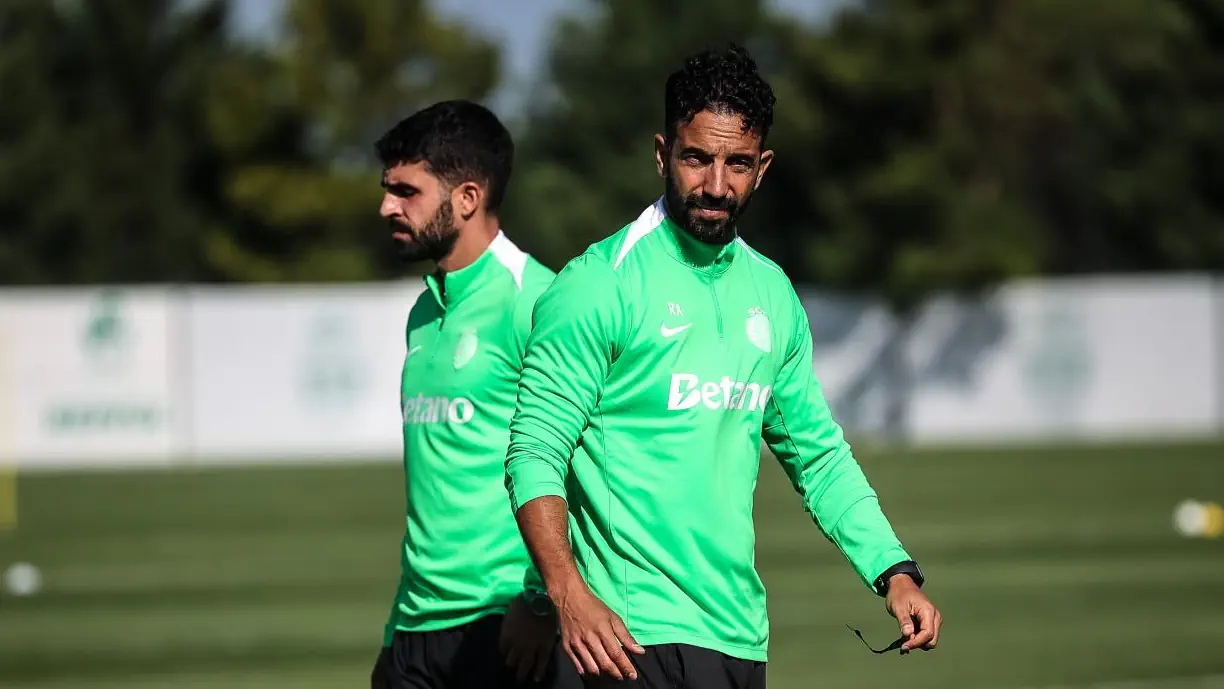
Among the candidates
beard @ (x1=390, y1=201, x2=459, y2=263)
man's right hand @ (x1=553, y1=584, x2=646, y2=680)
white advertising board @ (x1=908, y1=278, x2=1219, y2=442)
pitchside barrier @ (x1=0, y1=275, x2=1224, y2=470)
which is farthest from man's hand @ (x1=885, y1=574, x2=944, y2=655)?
white advertising board @ (x1=908, y1=278, x2=1219, y2=442)

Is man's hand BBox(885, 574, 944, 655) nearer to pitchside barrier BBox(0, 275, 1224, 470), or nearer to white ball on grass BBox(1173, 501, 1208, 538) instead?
white ball on grass BBox(1173, 501, 1208, 538)

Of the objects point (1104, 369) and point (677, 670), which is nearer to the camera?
point (677, 670)

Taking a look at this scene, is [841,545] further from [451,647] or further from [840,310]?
[840,310]

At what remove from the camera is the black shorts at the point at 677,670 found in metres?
4.47

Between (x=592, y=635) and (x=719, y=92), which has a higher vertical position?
(x=719, y=92)

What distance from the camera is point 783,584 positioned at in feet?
48.5

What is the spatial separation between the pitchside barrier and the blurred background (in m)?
0.05

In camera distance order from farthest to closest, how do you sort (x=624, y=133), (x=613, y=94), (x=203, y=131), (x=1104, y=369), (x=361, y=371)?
(x=613, y=94) → (x=624, y=133) → (x=203, y=131) → (x=1104, y=369) → (x=361, y=371)

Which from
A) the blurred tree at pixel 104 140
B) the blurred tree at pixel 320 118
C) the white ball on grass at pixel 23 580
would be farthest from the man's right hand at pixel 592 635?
the blurred tree at pixel 104 140

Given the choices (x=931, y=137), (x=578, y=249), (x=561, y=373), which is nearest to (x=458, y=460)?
(x=561, y=373)

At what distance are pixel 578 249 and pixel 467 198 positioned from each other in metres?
41.7

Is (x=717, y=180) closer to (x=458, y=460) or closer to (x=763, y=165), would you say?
(x=763, y=165)

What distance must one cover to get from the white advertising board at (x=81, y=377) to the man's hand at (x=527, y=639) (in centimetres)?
2439

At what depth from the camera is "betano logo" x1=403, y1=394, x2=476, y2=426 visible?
5.87 metres
